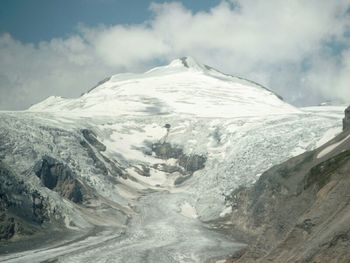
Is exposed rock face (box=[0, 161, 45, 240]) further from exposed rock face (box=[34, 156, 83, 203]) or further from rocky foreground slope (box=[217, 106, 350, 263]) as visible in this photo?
rocky foreground slope (box=[217, 106, 350, 263])

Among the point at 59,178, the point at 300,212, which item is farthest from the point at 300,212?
the point at 59,178

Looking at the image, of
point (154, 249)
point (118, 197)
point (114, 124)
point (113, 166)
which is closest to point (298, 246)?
point (154, 249)

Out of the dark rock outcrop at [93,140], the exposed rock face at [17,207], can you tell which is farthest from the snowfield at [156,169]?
the exposed rock face at [17,207]

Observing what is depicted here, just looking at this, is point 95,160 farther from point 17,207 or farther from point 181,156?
point 17,207

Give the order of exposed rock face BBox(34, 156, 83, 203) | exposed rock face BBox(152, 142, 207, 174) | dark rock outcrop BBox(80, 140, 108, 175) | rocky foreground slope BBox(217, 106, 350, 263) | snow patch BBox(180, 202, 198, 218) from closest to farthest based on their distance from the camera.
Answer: rocky foreground slope BBox(217, 106, 350, 263) → snow patch BBox(180, 202, 198, 218) → exposed rock face BBox(34, 156, 83, 203) → dark rock outcrop BBox(80, 140, 108, 175) → exposed rock face BBox(152, 142, 207, 174)

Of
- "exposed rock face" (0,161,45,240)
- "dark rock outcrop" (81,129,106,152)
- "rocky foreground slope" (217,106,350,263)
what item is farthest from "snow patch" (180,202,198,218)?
"dark rock outcrop" (81,129,106,152)

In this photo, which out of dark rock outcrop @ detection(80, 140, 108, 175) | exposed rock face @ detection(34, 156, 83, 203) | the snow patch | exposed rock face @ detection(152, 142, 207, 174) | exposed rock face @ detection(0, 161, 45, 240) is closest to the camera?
exposed rock face @ detection(0, 161, 45, 240)

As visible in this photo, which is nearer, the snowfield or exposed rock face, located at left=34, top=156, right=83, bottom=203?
the snowfield
